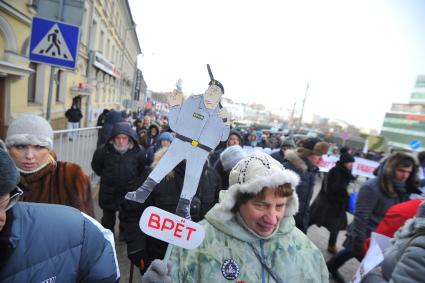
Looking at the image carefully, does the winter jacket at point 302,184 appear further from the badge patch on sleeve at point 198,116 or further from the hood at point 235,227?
the badge patch on sleeve at point 198,116

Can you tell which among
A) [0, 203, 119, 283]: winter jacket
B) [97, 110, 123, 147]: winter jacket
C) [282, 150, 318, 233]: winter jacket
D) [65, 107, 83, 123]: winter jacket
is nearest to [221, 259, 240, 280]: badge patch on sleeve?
[0, 203, 119, 283]: winter jacket

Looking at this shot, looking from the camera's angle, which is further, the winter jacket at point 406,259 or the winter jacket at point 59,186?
the winter jacket at point 59,186

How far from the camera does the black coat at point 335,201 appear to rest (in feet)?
14.7

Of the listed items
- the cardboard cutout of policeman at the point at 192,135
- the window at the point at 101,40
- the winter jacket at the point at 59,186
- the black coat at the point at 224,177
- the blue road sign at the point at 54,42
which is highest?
the window at the point at 101,40

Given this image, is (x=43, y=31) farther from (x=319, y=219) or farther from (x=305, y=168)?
(x=319, y=219)

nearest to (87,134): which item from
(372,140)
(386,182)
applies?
(386,182)

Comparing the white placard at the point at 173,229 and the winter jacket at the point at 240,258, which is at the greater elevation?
the white placard at the point at 173,229

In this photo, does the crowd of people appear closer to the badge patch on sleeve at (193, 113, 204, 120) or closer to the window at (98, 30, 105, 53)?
the badge patch on sleeve at (193, 113, 204, 120)

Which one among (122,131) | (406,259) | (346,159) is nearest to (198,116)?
(406,259)

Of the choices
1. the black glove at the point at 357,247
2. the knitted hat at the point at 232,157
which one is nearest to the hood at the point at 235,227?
the knitted hat at the point at 232,157

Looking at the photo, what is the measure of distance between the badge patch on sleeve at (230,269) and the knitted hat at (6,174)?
A: 3.28 ft

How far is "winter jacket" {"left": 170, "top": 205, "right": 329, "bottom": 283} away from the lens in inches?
55.8

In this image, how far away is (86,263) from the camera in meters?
1.23

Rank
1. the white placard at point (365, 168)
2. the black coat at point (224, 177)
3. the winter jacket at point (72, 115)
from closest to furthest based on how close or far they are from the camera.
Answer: the black coat at point (224, 177) < the white placard at point (365, 168) < the winter jacket at point (72, 115)
